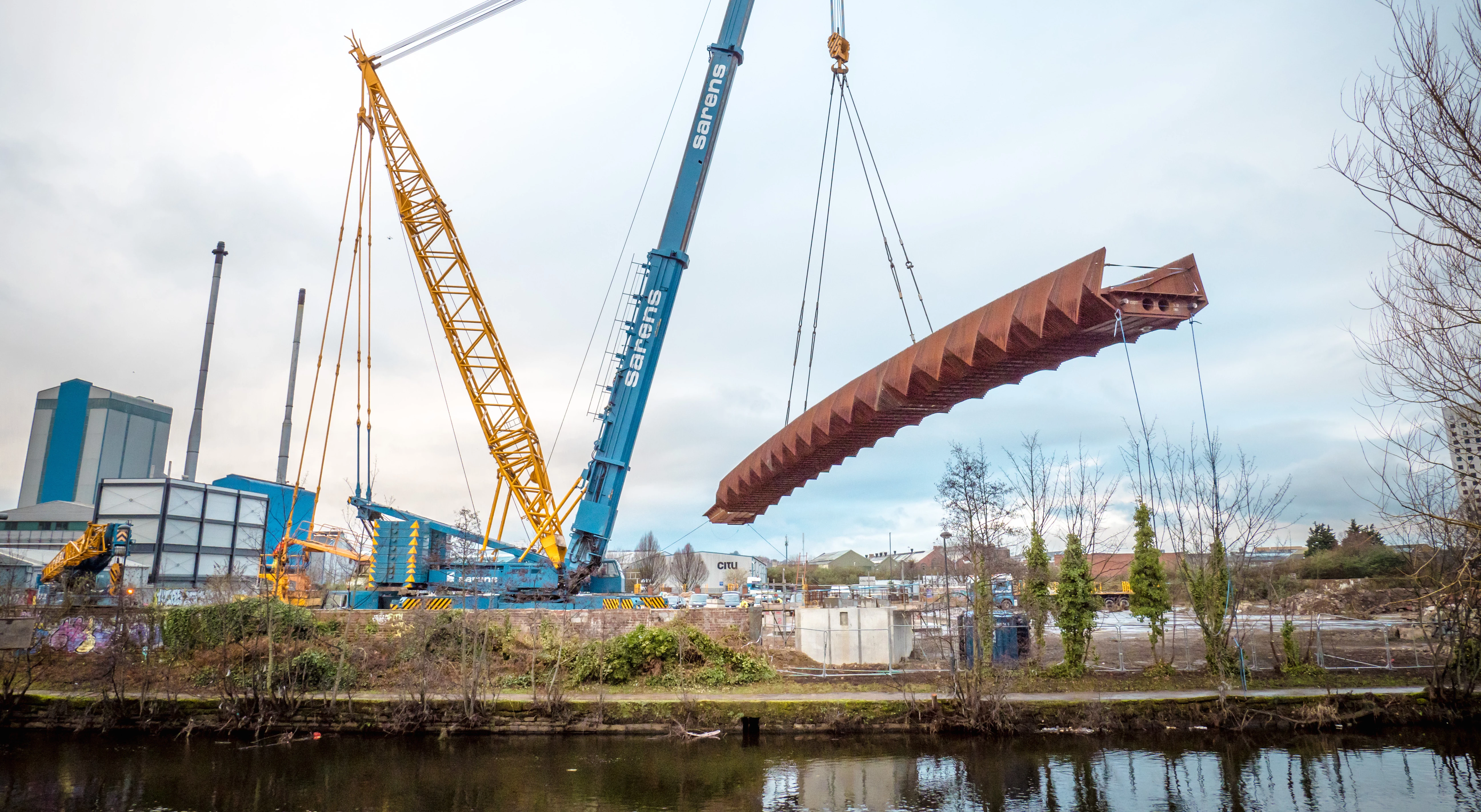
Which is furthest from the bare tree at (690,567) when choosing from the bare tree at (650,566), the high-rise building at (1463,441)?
the high-rise building at (1463,441)

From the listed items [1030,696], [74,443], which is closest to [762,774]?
[1030,696]

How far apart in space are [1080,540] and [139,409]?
100 metres

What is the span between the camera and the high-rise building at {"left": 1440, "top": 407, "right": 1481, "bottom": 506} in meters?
10.1

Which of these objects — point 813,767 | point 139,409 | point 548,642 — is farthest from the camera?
point 139,409

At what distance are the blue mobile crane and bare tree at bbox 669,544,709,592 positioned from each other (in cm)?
5227

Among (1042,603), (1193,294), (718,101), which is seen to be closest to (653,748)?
(1042,603)

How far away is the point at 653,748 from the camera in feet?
56.5

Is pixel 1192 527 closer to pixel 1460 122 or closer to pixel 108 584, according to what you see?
pixel 1460 122

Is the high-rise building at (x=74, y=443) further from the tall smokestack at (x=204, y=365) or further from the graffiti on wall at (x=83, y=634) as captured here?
the graffiti on wall at (x=83, y=634)

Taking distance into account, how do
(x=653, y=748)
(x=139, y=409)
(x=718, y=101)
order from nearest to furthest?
(x=653, y=748) → (x=718, y=101) → (x=139, y=409)

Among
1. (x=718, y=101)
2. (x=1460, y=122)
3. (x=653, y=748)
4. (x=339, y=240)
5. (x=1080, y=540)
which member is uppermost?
(x=718, y=101)

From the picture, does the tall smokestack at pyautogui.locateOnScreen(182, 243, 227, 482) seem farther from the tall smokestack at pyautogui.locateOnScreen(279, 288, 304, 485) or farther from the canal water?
the canal water

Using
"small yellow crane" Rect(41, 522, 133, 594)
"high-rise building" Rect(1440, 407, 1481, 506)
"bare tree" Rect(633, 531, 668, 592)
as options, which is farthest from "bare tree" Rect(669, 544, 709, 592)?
"high-rise building" Rect(1440, 407, 1481, 506)

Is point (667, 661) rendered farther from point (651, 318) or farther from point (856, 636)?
point (651, 318)
